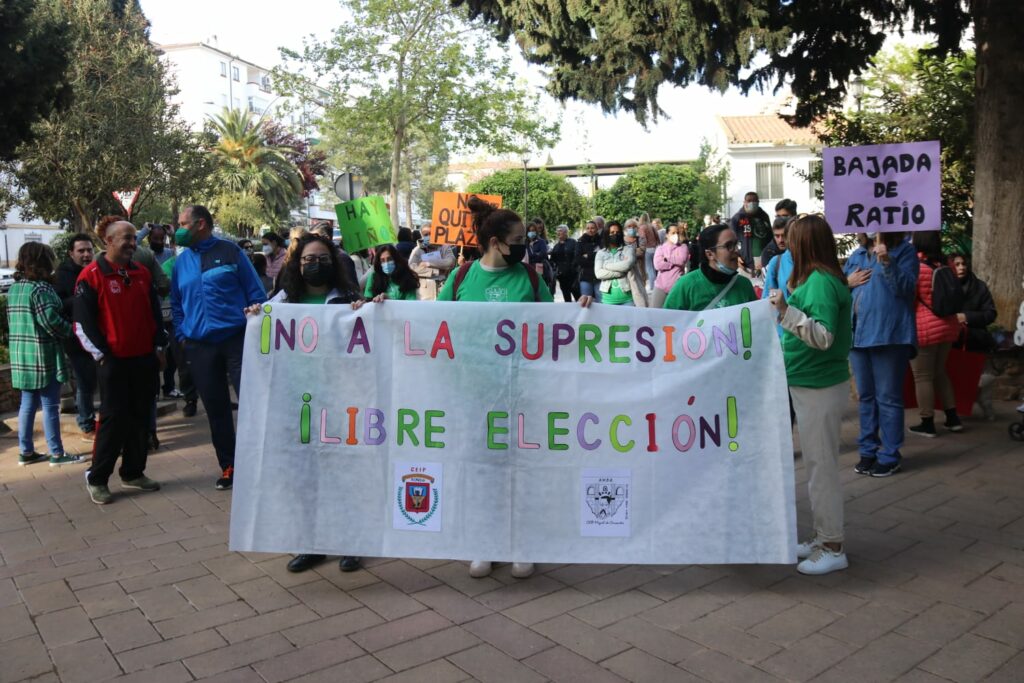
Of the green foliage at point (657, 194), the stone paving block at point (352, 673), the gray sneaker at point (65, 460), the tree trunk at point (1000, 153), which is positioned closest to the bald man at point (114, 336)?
the gray sneaker at point (65, 460)

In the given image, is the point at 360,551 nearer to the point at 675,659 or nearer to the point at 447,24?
the point at 675,659

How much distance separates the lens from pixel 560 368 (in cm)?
460

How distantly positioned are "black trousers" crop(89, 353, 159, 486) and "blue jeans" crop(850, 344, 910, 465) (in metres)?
5.14

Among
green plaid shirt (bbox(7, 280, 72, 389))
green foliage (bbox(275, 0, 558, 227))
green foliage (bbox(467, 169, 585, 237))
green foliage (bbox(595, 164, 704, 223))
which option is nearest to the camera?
green plaid shirt (bbox(7, 280, 72, 389))

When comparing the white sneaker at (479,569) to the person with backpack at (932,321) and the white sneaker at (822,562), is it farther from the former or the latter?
the person with backpack at (932,321)

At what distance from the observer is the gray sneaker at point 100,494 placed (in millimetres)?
6434

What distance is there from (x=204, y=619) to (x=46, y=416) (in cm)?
422

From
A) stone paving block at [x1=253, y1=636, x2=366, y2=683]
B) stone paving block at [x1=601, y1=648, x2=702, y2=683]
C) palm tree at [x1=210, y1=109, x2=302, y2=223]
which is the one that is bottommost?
stone paving block at [x1=601, y1=648, x2=702, y2=683]

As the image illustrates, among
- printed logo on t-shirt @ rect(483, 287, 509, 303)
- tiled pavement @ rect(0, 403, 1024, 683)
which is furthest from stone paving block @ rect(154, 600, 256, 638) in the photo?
printed logo on t-shirt @ rect(483, 287, 509, 303)

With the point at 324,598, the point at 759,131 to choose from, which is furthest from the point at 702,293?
the point at 759,131

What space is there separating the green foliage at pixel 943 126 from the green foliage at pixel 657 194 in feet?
134

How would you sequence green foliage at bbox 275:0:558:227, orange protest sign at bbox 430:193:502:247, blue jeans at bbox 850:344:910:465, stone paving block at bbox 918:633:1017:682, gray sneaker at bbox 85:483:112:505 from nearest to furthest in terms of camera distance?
stone paving block at bbox 918:633:1017:682 < gray sneaker at bbox 85:483:112:505 < blue jeans at bbox 850:344:910:465 < orange protest sign at bbox 430:193:502:247 < green foliage at bbox 275:0:558:227

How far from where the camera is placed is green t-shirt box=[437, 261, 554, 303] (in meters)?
5.00

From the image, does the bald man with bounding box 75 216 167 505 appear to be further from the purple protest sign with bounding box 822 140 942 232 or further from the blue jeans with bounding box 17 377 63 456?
the purple protest sign with bounding box 822 140 942 232
